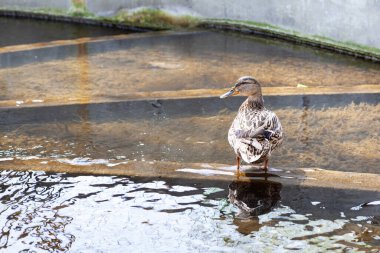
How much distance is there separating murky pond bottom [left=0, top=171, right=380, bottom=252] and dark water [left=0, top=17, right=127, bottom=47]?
5.46 meters

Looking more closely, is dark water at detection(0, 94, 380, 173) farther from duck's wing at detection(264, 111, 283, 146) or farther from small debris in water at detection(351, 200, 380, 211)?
small debris in water at detection(351, 200, 380, 211)

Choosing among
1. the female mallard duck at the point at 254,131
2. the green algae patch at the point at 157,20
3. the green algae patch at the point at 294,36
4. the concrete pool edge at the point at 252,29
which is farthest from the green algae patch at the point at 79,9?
the female mallard duck at the point at 254,131

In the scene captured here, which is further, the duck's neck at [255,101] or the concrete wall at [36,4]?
the concrete wall at [36,4]

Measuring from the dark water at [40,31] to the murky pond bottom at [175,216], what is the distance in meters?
5.46

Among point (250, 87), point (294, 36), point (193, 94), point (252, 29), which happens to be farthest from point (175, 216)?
point (252, 29)

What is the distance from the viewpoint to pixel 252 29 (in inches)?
390

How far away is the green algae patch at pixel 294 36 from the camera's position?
8.51m

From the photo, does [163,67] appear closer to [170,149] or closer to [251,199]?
[170,149]

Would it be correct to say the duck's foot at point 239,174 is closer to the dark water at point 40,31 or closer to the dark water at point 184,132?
the dark water at point 184,132

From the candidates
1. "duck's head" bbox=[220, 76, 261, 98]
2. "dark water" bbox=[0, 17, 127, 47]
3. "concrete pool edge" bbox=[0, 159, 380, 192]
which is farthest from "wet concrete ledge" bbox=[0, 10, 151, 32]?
"concrete pool edge" bbox=[0, 159, 380, 192]

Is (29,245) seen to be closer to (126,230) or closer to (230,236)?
(126,230)

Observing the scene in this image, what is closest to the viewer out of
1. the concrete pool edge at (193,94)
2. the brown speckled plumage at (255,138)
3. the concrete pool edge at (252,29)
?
the brown speckled plumage at (255,138)

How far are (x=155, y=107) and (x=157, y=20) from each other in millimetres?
4127

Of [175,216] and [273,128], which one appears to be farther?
[273,128]
